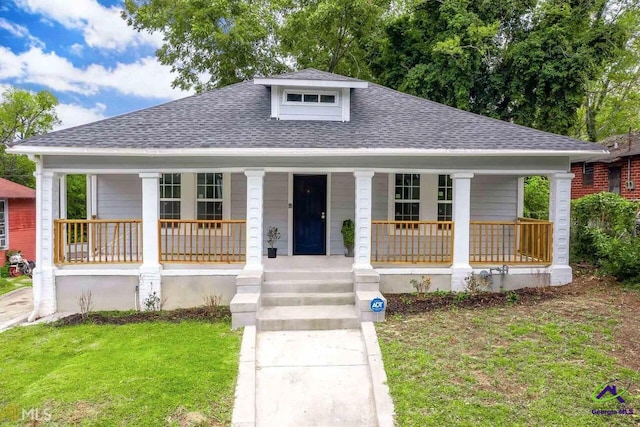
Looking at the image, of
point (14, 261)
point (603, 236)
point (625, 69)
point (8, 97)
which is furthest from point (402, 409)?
point (8, 97)

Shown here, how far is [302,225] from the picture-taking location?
9211 millimetres

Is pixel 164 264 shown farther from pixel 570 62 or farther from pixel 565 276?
pixel 570 62

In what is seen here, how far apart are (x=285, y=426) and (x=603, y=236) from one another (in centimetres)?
824

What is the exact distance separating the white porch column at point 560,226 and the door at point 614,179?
9.43m

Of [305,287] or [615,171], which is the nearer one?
[305,287]

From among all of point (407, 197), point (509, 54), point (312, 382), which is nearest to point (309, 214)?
point (407, 197)

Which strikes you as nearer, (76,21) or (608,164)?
(608,164)

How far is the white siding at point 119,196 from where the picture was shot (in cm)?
896

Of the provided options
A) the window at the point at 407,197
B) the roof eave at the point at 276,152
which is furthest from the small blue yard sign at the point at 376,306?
the window at the point at 407,197

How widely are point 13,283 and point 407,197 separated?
11.9 meters

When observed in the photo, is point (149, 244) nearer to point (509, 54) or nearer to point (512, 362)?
point (512, 362)

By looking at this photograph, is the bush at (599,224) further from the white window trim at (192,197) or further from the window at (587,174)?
the window at (587,174)

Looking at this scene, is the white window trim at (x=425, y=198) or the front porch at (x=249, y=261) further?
the white window trim at (x=425, y=198)

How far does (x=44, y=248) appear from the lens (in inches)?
277
